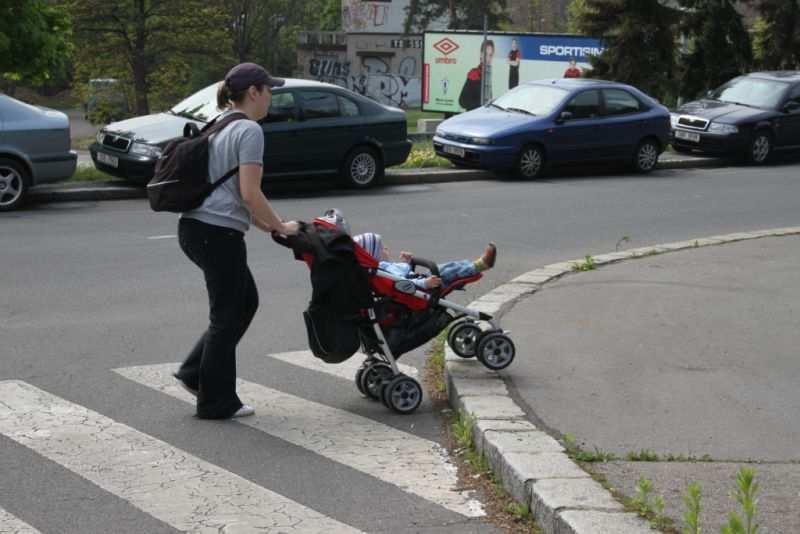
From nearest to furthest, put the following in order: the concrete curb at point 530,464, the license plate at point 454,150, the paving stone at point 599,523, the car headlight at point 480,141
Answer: the paving stone at point 599,523 < the concrete curb at point 530,464 < the car headlight at point 480,141 < the license plate at point 454,150

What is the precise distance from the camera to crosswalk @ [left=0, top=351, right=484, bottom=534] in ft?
18.0

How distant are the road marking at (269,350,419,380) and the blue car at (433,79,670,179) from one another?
12.2 m

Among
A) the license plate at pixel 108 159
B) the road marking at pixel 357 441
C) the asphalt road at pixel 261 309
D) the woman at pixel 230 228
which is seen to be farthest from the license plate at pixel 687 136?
the woman at pixel 230 228

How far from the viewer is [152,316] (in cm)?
968

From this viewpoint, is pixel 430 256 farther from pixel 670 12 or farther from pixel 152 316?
pixel 670 12

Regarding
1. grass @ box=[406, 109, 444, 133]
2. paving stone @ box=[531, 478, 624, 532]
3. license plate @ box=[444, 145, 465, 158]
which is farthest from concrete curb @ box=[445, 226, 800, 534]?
grass @ box=[406, 109, 444, 133]

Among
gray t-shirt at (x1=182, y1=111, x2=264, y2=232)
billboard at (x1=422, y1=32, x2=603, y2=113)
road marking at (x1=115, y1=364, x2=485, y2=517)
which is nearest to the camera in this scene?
road marking at (x1=115, y1=364, x2=485, y2=517)

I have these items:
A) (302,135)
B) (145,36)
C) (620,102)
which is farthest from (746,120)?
(145,36)

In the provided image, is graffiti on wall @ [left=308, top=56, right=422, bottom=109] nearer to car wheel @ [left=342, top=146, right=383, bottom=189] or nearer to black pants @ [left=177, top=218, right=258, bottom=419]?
car wheel @ [left=342, top=146, right=383, bottom=189]

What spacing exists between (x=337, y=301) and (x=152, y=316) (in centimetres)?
322

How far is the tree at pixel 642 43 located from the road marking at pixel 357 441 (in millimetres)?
27577

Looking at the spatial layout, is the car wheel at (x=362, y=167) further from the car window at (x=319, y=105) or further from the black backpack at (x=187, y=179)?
the black backpack at (x=187, y=179)

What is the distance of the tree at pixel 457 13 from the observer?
8162 cm

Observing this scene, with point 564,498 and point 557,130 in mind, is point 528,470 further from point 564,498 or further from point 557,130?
point 557,130
